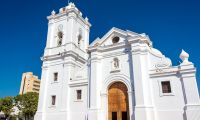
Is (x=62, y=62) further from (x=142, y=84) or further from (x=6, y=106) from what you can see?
(x=6, y=106)

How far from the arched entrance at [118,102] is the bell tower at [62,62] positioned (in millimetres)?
3005

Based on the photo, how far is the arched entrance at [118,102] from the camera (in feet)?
57.6

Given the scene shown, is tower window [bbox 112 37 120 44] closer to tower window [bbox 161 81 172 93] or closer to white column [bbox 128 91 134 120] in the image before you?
white column [bbox 128 91 134 120]

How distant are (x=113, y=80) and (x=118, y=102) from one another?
2.22 meters

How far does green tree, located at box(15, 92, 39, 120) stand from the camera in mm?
35625

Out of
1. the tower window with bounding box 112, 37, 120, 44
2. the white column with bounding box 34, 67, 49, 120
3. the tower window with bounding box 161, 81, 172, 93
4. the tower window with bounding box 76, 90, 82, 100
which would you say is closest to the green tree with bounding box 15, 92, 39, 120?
the white column with bounding box 34, 67, 49, 120

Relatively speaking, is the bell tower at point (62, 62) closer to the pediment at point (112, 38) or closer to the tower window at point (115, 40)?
the pediment at point (112, 38)

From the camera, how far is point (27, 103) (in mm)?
36094

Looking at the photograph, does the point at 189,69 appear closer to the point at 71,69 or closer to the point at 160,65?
the point at 160,65

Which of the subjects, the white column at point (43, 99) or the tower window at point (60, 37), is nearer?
the white column at point (43, 99)

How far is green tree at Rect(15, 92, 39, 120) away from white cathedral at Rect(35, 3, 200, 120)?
623 inches

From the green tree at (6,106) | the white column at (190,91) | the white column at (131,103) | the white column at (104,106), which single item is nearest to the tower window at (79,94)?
the white column at (104,106)

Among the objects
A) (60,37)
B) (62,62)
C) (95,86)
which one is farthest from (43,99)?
(60,37)

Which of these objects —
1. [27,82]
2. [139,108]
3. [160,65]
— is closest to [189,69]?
[160,65]
